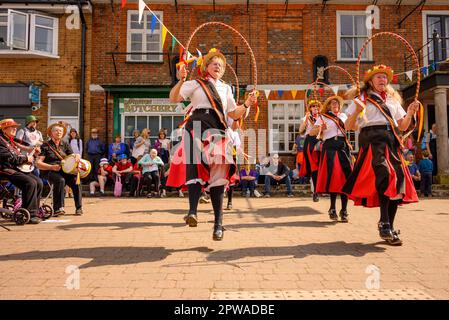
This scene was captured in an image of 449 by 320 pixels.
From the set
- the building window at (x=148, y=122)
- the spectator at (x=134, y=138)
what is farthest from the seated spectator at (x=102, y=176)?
the building window at (x=148, y=122)

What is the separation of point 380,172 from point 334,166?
2.15 meters

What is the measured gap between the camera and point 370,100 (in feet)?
16.0

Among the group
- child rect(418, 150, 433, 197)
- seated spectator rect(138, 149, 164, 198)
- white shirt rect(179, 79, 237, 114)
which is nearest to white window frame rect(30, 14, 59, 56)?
seated spectator rect(138, 149, 164, 198)

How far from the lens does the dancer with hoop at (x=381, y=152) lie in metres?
4.59

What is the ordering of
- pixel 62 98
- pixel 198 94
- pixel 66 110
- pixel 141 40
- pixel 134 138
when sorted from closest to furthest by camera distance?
pixel 198 94, pixel 134 138, pixel 62 98, pixel 66 110, pixel 141 40

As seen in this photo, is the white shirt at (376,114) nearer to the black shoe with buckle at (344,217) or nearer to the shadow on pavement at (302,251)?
the shadow on pavement at (302,251)

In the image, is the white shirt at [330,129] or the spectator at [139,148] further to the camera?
the spectator at [139,148]

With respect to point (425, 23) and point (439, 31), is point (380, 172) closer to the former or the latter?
point (425, 23)

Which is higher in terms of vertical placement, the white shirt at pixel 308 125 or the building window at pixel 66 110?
the building window at pixel 66 110

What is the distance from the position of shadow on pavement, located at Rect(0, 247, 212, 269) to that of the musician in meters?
2.71

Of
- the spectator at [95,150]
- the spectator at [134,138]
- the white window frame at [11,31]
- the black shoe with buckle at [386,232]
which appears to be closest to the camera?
the black shoe with buckle at [386,232]

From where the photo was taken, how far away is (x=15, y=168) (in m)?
6.62

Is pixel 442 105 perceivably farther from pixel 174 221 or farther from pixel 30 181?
pixel 30 181

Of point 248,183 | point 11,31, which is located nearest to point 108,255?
point 248,183
